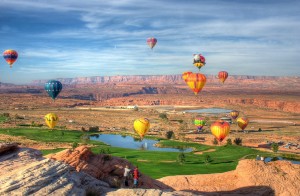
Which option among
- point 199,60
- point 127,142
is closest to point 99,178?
point 199,60

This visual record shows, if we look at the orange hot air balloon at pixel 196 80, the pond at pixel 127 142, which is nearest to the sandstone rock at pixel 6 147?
the orange hot air balloon at pixel 196 80

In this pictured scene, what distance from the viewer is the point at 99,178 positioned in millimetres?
17391

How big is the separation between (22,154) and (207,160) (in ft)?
83.2

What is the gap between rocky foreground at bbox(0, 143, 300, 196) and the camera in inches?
476

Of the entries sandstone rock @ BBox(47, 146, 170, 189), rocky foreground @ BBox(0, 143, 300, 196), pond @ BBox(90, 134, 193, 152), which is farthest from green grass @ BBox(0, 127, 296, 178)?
sandstone rock @ BBox(47, 146, 170, 189)

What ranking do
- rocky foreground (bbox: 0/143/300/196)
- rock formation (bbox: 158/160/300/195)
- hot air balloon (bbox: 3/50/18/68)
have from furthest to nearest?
hot air balloon (bbox: 3/50/18/68), rock formation (bbox: 158/160/300/195), rocky foreground (bbox: 0/143/300/196)

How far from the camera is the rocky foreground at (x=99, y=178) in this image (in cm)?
1209

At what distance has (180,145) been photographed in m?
56.1

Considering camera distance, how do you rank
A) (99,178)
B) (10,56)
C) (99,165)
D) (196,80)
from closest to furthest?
(99,178)
(99,165)
(196,80)
(10,56)

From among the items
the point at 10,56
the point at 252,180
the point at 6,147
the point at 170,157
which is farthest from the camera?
the point at 10,56

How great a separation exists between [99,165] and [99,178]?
4.10 ft

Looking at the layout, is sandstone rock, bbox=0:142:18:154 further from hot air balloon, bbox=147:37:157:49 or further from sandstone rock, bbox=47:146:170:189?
hot air balloon, bbox=147:37:157:49

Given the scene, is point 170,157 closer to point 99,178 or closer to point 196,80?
point 196,80

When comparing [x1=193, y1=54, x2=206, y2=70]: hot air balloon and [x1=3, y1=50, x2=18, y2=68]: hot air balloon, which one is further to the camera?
[x1=3, y1=50, x2=18, y2=68]: hot air balloon
